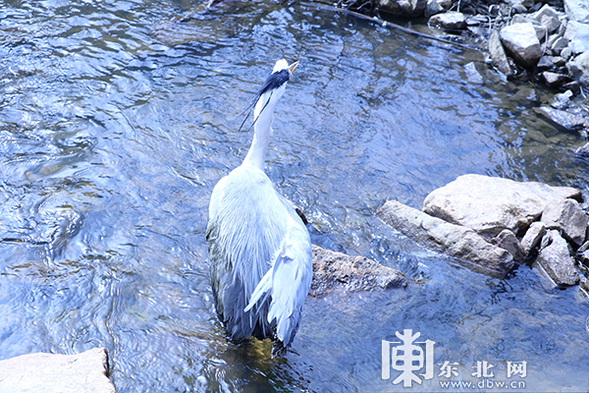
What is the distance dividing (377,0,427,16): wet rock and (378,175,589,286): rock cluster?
5009 millimetres

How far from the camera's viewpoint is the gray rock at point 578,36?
6848 mm

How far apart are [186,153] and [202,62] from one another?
2091mm

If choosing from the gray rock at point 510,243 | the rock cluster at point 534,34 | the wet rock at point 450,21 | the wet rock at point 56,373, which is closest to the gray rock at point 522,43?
the rock cluster at point 534,34

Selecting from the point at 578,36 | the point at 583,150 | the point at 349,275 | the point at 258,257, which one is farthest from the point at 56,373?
the point at 578,36

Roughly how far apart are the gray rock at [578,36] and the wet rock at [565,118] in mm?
1489

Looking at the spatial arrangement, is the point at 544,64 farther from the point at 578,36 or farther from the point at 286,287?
the point at 286,287

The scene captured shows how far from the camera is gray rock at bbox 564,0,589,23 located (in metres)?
7.19

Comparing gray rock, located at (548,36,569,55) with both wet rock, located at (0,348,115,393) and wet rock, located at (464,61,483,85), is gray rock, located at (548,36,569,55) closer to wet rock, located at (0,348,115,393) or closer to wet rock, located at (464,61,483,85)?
wet rock, located at (464,61,483,85)

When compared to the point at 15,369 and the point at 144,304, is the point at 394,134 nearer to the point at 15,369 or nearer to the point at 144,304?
the point at 144,304

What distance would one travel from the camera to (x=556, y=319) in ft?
11.3

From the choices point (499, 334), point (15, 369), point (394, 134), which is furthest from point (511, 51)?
point (15, 369)

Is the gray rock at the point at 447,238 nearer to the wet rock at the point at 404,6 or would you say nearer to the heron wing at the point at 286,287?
the heron wing at the point at 286,287

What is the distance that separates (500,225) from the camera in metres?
4.00

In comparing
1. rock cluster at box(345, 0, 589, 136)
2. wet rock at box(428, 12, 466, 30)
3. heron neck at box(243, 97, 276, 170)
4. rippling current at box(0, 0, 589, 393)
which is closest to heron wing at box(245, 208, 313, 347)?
rippling current at box(0, 0, 589, 393)
